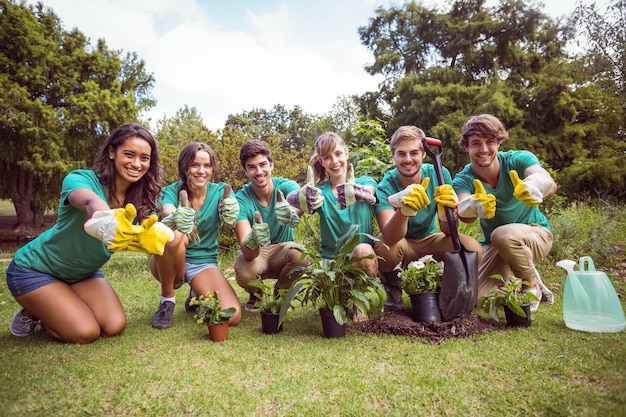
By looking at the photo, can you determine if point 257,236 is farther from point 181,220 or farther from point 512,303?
point 512,303

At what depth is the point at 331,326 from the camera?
86.7 inches

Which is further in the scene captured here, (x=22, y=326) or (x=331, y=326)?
(x=22, y=326)

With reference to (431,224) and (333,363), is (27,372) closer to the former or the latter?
(333,363)

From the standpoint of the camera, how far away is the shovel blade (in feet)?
7.23

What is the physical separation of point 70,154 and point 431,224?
1416 centimetres

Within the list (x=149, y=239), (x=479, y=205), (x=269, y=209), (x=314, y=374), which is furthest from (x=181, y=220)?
(x=479, y=205)

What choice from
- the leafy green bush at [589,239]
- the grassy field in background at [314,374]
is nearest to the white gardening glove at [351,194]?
the grassy field in background at [314,374]

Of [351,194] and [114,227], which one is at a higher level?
[351,194]

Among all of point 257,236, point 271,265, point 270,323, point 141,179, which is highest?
point 141,179

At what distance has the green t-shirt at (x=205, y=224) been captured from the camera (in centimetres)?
275

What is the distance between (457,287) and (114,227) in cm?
183

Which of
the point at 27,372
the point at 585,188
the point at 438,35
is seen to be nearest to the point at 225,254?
the point at 27,372

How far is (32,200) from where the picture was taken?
1298 centimetres

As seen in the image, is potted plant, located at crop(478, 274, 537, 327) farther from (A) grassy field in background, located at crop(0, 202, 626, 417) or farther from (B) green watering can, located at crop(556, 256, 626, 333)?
(B) green watering can, located at crop(556, 256, 626, 333)
